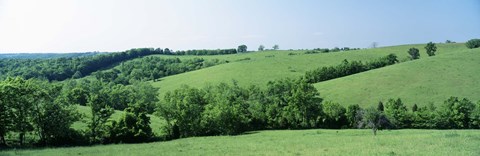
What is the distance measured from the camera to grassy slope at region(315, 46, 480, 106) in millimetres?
73688

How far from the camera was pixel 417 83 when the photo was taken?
81.8m

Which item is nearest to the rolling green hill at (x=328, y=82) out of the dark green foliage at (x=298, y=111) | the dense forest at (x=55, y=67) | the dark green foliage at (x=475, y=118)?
the dark green foliage at (x=475, y=118)

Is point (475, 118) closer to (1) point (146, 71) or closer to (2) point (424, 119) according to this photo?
(2) point (424, 119)

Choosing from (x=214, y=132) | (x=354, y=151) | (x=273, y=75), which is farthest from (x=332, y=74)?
(x=354, y=151)

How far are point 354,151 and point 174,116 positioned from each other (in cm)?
3790

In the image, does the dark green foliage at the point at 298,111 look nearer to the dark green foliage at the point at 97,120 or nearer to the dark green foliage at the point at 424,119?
the dark green foliage at the point at 424,119

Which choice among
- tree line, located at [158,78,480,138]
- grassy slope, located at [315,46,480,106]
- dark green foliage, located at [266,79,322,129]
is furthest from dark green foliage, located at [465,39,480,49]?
dark green foliage, located at [266,79,322,129]

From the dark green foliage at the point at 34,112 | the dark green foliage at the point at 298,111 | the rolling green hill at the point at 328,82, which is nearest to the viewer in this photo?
the dark green foliage at the point at 34,112

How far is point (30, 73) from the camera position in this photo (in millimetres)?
134250

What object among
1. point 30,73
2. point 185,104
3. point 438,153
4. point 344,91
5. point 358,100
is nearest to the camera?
point 438,153

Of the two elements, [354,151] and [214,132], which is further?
[214,132]

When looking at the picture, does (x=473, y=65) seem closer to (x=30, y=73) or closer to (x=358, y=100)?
(x=358, y=100)

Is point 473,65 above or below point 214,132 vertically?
above

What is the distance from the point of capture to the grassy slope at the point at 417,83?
73.7 meters
